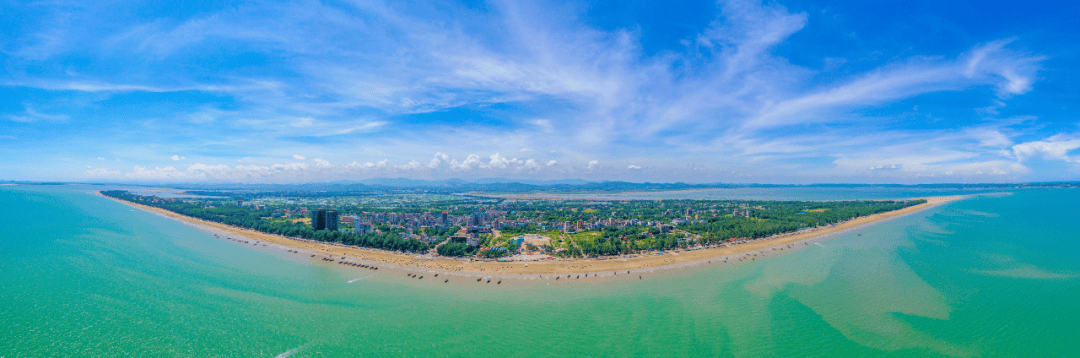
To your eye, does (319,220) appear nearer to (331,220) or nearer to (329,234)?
(331,220)

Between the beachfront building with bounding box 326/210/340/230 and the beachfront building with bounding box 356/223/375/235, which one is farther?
the beachfront building with bounding box 356/223/375/235

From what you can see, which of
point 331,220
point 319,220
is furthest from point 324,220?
point 331,220

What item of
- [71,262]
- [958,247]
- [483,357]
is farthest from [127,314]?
[958,247]

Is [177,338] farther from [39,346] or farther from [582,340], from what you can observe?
[582,340]

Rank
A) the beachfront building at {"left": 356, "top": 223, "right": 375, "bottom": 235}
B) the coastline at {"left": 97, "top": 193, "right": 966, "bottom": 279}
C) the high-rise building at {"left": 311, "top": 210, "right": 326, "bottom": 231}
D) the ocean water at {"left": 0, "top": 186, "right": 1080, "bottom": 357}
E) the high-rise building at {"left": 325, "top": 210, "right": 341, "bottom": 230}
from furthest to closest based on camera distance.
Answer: the beachfront building at {"left": 356, "top": 223, "right": 375, "bottom": 235} < the high-rise building at {"left": 325, "top": 210, "right": 341, "bottom": 230} < the high-rise building at {"left": 311, "top": 210, "right": 326, "bottom": 231} < the coastline at {"left": 97, "top": 193, "right": 966, "bottom": 279} < the ocean water at {"left": 0, "top": 186, "right": 1080, "bottom": 357}

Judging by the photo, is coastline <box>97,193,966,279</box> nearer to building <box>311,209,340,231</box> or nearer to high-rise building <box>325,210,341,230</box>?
building <box>311,209,340,231</box>

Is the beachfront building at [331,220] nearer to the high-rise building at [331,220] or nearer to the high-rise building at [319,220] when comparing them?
the high-rise building at [331,220]

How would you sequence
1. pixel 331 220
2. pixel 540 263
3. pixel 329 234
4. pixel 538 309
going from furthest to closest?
pixel 331 220 → pixel 329 234 → pixel 540 263 → pixel 538 309

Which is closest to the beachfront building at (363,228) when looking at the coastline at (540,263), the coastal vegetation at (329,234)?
the coastal vegetation at (329,234)

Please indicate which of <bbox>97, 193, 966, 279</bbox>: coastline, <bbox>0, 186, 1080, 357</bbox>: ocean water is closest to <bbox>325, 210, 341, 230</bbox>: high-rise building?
<bbox>97, 193, 966, 279</bbox>: coastline
